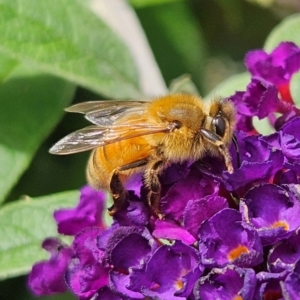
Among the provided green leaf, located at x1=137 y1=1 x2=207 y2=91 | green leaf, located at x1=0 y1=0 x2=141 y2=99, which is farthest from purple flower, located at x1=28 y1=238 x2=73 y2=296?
green leaf, located at x1=137 y1=1 x2=207 y2=91

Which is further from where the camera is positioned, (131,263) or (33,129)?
(33,129)

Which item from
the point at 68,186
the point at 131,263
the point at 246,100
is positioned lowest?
the point at 68,186

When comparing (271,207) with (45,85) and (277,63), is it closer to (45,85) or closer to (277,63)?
(277,63)

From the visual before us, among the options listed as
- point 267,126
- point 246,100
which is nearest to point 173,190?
point 246,100

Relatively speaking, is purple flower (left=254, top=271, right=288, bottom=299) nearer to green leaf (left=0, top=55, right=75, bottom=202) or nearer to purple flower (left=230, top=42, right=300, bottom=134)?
purple flower (left=230, top=42, right=300, bottom=134)

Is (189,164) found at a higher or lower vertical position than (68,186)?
higher

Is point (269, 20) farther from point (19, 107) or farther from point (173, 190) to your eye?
point (173, 190)
